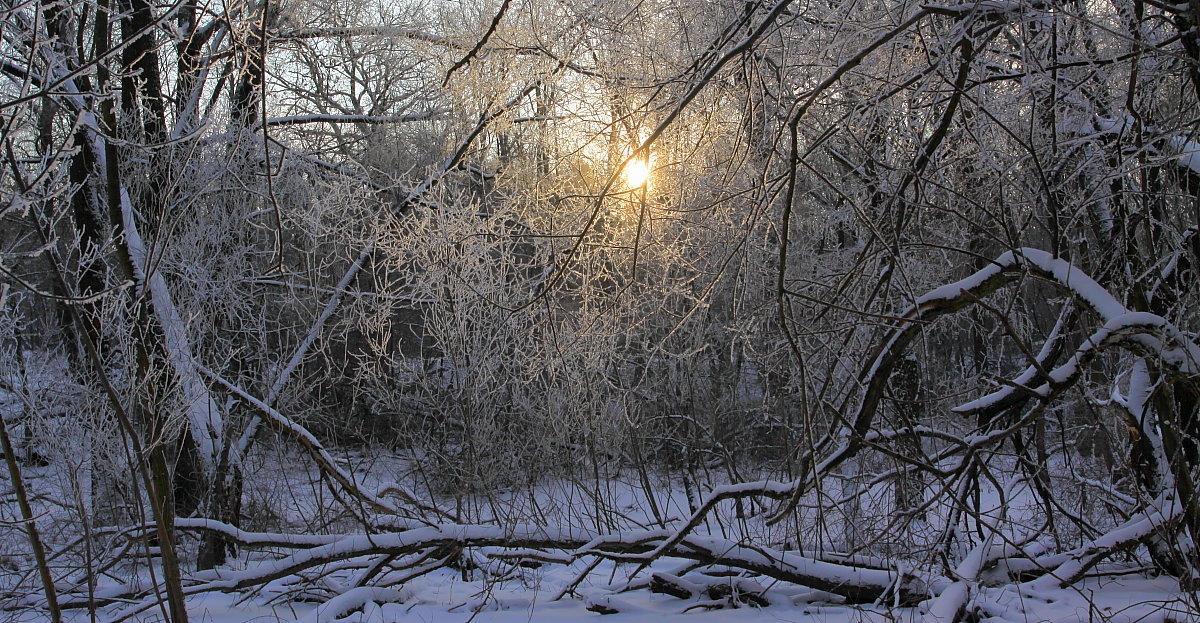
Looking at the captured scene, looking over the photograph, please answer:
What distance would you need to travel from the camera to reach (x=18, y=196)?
1.91 m

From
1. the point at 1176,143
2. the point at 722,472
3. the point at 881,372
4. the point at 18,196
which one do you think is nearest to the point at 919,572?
the point at 881,372

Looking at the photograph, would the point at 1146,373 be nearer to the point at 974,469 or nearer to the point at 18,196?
the point at 974,469

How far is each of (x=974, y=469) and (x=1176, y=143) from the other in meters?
1.81

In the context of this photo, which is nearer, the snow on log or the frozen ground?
the frozen ground

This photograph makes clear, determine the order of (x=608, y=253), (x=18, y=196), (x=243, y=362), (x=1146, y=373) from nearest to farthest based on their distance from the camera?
(x=18, y=196) → (x=1146, y=373) → (x=608, y=253) → (x=243, y=362)

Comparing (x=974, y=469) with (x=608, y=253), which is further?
(x=608, y=253)

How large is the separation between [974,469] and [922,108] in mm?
2013

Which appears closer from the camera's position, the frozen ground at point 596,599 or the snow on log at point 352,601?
the frozen ground at point 596,599

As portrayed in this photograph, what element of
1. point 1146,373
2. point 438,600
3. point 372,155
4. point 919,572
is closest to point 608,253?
point 438,600

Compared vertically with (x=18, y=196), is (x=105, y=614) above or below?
below

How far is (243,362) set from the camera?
31.8 ft

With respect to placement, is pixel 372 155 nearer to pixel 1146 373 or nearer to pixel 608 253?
pixel 608 253

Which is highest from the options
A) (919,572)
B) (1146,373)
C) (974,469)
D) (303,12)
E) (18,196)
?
(303,12)

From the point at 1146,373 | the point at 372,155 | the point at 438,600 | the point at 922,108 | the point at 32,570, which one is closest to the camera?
the point at 1146,373
